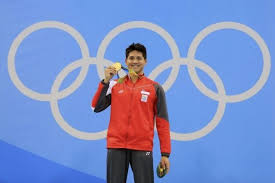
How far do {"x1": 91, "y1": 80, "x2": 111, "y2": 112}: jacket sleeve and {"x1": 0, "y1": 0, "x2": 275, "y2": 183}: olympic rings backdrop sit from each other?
1.11 meters

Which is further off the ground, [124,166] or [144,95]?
[144,95]

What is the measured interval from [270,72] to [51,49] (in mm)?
2130

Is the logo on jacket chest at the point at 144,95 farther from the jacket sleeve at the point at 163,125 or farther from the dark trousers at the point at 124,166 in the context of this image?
the dark trousers at the point at 124,166

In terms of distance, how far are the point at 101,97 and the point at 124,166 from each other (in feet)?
1.43

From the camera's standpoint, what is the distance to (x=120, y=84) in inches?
79.8

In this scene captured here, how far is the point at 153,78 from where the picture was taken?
313 cm

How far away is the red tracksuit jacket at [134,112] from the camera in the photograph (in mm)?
1915

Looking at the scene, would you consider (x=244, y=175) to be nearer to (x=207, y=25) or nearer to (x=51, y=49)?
(x=207, y=25)

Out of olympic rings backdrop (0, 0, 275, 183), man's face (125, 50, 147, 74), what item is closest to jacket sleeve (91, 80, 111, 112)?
man's face (125, 50, 147, 74)

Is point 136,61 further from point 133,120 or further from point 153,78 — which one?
point 153,78

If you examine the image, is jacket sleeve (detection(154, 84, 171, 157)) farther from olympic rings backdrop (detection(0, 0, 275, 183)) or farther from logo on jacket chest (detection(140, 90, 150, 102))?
olympic rings backdrop (detection(0, 0, 275, 183))

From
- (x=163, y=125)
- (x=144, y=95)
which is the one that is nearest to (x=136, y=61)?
(x=144, y=95)

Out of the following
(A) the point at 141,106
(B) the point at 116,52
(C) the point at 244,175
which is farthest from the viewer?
(B) the point at 116,52

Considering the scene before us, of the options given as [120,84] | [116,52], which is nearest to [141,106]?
[120,84]
